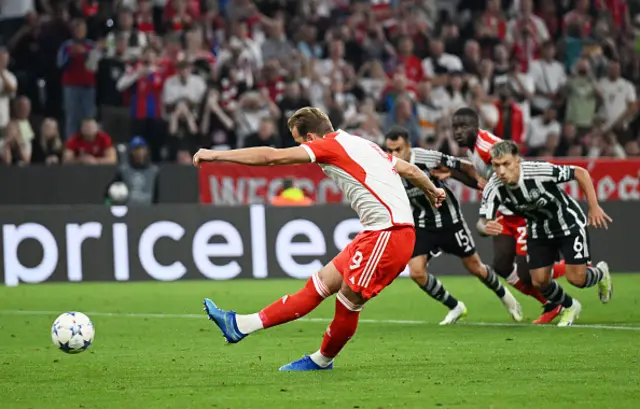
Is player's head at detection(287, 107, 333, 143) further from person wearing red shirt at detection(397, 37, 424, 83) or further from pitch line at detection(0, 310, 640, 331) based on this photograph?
person wearing red shirt at detection(397, 37, 424, 83)

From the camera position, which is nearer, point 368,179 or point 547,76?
point 368,179

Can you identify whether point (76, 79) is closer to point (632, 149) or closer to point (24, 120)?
point (24, 120)

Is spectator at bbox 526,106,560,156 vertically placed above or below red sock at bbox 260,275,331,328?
below

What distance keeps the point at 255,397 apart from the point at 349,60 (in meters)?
15.3

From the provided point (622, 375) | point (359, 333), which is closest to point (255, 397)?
point (622, 375)

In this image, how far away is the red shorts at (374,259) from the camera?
8.52m

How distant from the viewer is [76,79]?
20.2 m

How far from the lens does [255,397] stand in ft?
24.4

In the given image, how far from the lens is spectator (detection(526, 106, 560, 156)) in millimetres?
21620

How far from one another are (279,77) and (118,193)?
3.65m

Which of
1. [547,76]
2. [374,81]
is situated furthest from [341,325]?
[547,76]

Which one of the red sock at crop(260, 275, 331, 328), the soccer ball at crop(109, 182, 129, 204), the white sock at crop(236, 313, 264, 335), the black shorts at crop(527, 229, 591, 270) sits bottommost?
the soccer ball at crop(109, 182, 129, 204)

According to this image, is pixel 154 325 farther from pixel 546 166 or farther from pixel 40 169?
pixel 40 169

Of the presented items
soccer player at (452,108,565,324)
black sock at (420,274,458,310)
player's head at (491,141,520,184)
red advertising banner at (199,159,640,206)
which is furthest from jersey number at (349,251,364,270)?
red advertising banner at (199,159,640,206)
